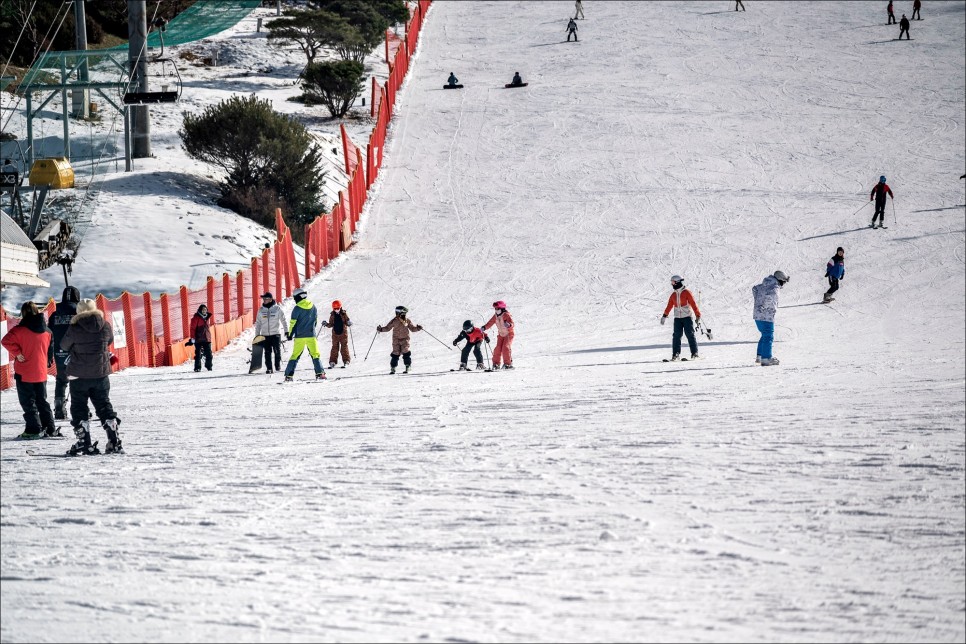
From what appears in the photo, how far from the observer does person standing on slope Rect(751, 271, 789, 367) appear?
1394 cm

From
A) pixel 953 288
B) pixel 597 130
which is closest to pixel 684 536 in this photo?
pixel 953 288

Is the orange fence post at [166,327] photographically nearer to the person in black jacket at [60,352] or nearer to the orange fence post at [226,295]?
the orange fence post at [226,295]

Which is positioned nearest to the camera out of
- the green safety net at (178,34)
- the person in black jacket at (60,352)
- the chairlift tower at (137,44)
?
the person in black jacket at (60,352)

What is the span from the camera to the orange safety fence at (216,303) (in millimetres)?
16000

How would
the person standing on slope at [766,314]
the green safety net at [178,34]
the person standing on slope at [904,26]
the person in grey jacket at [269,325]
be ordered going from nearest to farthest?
the person standing on slope at [766,314] → the person in grey jacket at [269,325] → the green safety net at [178,34] → the person standing on slope at [904,26]

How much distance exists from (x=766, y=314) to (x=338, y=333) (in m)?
6.05

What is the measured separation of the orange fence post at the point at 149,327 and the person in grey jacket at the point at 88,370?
7649 mm

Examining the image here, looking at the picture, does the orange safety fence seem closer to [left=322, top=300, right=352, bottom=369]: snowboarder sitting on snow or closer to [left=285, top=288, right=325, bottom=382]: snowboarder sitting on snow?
[left=285, top=288, right=325, bottom=382]: snowboarder sitting on snow

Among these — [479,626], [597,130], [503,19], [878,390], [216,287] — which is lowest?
[479,626]

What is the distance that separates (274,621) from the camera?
18.9 feet

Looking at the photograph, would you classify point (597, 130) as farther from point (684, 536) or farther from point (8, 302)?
point (684, 536)

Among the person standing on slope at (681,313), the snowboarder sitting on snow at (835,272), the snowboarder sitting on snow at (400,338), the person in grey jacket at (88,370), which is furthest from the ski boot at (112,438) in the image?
the snowboarder sitting on snow at (835,272)

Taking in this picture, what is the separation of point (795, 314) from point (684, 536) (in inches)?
543

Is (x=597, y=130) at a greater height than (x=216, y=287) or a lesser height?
greater
